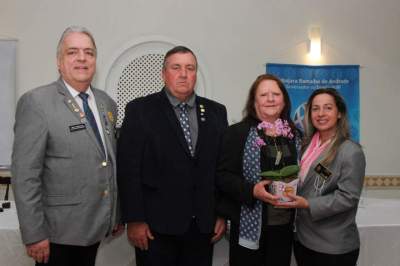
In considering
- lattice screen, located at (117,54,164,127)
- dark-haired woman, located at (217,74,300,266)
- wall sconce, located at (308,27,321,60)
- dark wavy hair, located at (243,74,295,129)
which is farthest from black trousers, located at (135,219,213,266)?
wall sconce, located at (308,27,321,60)

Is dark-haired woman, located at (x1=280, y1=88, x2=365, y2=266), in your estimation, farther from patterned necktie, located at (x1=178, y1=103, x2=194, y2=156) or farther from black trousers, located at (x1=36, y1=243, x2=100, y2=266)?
black trousers, located at (x1=36, y1=243, x2=100, y2=266)

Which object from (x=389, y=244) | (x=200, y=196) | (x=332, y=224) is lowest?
(x=389, y=244)

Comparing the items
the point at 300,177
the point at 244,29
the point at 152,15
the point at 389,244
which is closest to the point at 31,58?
the point at 152,15

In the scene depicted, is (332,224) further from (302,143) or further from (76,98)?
(76,98)

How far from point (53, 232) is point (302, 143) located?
1.23 metres

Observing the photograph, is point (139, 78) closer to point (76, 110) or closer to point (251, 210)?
point (76, 110)

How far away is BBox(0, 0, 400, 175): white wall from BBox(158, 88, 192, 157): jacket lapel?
8.00 ft

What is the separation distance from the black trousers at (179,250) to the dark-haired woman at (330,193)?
1.50 ft

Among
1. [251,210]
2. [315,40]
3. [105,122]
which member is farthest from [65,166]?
[315,40]

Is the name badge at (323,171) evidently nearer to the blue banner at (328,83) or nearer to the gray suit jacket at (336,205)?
the gray suit jacket at (336,205)

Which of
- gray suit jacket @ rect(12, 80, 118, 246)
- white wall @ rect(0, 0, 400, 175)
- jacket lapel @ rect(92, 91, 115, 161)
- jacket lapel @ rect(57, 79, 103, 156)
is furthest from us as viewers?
white wall @ rect(0, 0, 400, 175)

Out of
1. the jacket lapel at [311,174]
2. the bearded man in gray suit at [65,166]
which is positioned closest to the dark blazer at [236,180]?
the jacket lapel at [311,174]

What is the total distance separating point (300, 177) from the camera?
6.21 ft

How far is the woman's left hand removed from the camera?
66.0 inches
